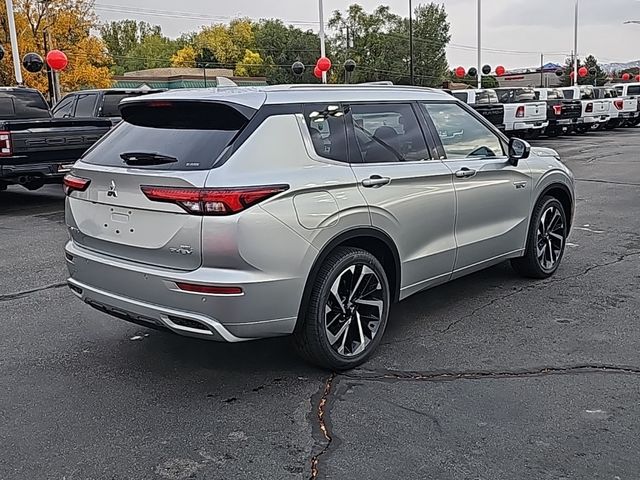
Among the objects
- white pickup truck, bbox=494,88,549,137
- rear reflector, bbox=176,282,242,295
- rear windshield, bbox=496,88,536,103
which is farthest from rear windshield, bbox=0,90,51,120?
rear windshield, bbox=496,88,536,103

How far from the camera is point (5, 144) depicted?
33.0 ft

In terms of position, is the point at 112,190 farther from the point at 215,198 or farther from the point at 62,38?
the point at 62,38

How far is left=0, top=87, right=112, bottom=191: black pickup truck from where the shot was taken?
10.1 metres

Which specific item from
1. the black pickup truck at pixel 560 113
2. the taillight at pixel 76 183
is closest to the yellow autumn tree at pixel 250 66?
the black pickup truck at pixel 560 113

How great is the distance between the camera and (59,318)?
5.52 meters

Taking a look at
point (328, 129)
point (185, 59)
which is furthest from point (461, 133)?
point (185, 59)

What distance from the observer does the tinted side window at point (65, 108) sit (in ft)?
47.9

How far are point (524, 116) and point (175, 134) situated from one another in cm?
2026

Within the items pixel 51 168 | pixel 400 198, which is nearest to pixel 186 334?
pixel 400 198

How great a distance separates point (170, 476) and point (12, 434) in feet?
3.27

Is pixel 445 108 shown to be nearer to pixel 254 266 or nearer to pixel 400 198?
pixel 400 198

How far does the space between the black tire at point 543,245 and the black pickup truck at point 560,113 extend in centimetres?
1904

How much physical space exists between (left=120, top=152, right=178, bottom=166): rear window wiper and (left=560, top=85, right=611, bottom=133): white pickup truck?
25.3 metres

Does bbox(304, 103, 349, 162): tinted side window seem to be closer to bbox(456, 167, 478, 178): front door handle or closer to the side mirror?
bbox(456, 167, 478, 178): front door handle
